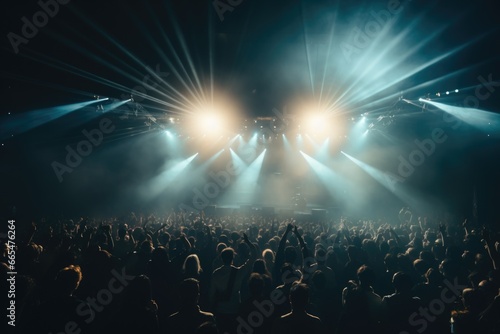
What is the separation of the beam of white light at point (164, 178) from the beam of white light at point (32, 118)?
889 cm

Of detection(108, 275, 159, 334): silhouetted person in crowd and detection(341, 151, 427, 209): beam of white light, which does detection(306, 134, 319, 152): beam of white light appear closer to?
detection(341, 151, 427, 209): beam of white light

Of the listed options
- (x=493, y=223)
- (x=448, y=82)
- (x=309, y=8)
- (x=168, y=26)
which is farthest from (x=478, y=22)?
(x=493, y=223)

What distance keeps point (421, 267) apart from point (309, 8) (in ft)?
20.5

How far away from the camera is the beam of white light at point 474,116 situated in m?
13.2

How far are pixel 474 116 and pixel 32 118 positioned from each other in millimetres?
20898

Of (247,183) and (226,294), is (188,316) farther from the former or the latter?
(247,183)

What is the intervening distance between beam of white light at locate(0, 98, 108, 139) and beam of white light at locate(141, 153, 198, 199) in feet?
29.2

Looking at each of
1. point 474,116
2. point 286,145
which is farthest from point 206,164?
point 474,116

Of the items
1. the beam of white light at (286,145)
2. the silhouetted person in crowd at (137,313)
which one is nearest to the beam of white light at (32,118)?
the silhouetted person in crowd at (137,313)

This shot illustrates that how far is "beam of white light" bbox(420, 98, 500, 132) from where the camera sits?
13187mm

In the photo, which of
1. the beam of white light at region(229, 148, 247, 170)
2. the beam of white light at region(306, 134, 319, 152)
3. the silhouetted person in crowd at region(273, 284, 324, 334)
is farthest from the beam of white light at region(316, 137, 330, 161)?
the silhouetted person in crowd at region(273, 284, 324, 334)

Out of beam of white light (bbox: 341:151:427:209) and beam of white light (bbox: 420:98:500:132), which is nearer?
beam of white light (bbox: 420:98:500:132)

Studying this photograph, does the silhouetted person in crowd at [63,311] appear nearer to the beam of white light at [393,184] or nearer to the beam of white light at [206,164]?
the beam of white light at [393,184]

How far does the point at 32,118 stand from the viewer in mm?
15070
